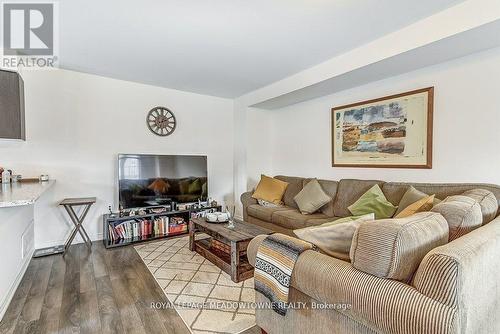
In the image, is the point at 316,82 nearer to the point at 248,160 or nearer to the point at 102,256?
the point at 248,160

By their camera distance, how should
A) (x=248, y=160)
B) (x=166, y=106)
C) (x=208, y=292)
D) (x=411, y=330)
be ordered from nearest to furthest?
(x=411, y=330), (x=208, y=292), (x=166, y=106), (x=248, y=160)

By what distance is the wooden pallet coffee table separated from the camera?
7.92 ft

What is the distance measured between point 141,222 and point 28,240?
122cm

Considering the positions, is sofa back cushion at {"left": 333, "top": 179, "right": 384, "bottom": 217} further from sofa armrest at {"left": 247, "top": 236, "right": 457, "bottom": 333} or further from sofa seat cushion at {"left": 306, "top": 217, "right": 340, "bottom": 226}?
sofa armrest at {"left": 247, "top": 236, "right": 457, "bottom": 333}

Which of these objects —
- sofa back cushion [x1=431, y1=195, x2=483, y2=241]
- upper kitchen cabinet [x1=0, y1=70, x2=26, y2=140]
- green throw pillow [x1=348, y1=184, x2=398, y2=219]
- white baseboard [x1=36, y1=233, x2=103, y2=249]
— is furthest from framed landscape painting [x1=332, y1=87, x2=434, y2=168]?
upper kitchen cabinet [x1=0, y1=70, x2=26, y2=140]

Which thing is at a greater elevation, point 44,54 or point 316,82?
point 44,54

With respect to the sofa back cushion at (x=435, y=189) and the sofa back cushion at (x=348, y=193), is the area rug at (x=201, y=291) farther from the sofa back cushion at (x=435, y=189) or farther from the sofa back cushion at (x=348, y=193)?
the sofa back cushion at (x=435, y=189)

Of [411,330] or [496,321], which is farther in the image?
[496,321]

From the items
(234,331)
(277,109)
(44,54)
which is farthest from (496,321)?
(44,54)

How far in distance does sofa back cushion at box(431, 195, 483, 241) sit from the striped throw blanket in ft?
2.36

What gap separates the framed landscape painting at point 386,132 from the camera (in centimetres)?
286

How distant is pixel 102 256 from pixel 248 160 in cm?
267

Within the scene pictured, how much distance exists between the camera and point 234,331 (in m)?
1.73

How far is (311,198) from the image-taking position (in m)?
3.45
